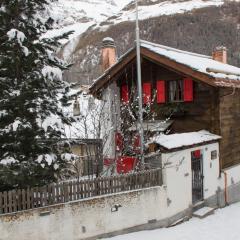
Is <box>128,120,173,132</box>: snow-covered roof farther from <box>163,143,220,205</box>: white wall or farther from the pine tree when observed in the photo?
the pine tree

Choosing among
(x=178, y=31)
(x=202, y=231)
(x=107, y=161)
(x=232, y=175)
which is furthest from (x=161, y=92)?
(x=178, y=31)

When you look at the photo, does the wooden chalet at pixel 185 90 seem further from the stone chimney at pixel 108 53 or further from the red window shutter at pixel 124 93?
the stone chimney at pixel 108 53

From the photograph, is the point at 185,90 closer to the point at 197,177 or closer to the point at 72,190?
the point at 197,177

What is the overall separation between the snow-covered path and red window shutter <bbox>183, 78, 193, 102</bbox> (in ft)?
17.7

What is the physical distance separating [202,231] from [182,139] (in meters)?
3.52

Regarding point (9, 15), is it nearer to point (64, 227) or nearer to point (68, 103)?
point (68, 103)

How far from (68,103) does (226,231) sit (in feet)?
22.8

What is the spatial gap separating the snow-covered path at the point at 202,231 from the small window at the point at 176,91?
5.76m

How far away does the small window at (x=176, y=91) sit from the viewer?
17469mm

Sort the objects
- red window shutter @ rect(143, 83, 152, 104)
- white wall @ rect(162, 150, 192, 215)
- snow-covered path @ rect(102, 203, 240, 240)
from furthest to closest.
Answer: red window shutter @ rect(143, 83, 152, 104) → white wall @ rect(162, 150, 192, 215) → snow-covered path @ rect(102, 203, 240, 240)

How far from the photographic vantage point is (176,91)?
17562mm

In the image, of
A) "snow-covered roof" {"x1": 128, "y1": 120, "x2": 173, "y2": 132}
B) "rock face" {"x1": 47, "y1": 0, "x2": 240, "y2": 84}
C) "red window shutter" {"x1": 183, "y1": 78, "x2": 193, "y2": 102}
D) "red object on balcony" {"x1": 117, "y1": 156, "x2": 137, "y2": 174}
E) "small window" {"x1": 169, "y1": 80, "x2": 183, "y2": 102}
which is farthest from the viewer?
"rock face" {"x1": 47, "y1": 0, "x2": 240, "y2": 84}

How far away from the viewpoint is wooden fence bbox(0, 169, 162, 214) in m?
9.35

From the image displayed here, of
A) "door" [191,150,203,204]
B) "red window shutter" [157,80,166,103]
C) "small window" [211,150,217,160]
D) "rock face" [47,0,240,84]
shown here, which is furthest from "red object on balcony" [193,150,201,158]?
"rock face" [47,0,240,84]
